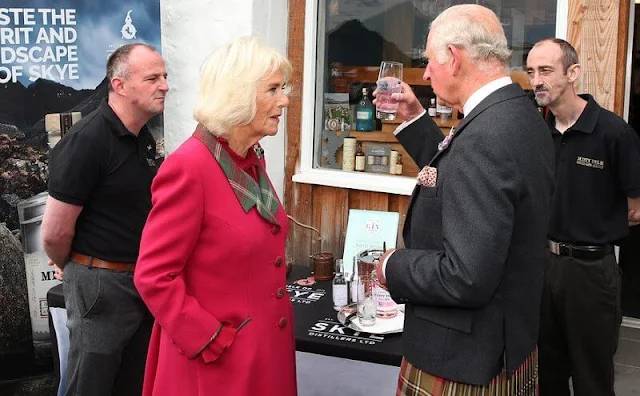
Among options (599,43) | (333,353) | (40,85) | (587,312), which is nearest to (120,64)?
(40,85)

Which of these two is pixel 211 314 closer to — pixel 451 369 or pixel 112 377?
pixel 451 369

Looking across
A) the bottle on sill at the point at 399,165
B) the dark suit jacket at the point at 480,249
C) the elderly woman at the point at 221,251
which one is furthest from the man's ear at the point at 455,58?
the bottle on sill at the point at 399,165

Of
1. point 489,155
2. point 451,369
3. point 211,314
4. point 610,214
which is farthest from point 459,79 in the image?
point 610,214

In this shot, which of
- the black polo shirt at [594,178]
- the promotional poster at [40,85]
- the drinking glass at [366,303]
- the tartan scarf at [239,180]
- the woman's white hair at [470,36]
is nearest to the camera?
the woman's white hair at [470,36]

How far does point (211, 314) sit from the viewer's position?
2.24 meters

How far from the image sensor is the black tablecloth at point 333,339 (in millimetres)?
2904

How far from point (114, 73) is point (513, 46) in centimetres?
220

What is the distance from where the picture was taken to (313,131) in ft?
15.3

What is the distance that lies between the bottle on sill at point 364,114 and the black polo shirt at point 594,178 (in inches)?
55.8

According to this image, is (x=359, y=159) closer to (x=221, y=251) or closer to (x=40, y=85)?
(x=40, y=85)

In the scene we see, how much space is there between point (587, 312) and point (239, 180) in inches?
79.7

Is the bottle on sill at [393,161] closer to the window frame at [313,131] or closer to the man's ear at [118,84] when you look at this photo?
the window frame at [313,131]

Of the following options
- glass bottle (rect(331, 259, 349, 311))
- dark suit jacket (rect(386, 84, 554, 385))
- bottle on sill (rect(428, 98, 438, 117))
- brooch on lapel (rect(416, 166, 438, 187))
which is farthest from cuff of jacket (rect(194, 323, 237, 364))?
bottle on sill (rect(428, 98, 438, 117))

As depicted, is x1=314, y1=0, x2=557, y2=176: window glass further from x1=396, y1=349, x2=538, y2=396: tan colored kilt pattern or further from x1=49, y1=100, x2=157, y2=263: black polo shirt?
x1=396, y1=349, x2=538, y2=396: tan colored kilt pattern
